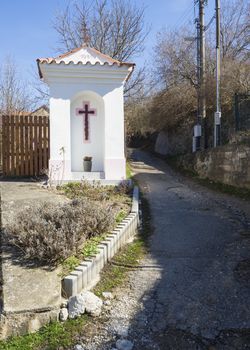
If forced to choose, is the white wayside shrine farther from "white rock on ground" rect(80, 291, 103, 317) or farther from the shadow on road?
"white rock on ground" rect(80, 291, 103, 317)

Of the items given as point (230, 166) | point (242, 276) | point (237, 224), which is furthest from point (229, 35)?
point (242, 276)

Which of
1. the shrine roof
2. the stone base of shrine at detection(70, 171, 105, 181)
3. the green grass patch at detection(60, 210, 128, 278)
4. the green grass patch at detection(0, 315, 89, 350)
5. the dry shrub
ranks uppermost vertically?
the shrine roof

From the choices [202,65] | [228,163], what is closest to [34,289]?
[228,163]

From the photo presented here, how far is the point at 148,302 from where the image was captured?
413cm

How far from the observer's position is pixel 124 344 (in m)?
3.33

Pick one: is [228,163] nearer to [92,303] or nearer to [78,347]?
[92,303]

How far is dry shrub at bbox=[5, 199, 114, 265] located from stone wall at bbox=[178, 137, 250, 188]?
19.1 feet

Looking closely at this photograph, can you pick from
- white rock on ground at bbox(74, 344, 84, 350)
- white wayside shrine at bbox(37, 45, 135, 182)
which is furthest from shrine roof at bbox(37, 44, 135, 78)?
white rock on ground at bbox(74, 344, 84, 350)

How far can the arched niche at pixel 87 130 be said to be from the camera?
1154cm

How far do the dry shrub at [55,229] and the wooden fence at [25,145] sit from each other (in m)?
6.35

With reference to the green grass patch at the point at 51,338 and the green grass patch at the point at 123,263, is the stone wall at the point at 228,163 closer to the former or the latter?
the green grass patch at the point at 123,263

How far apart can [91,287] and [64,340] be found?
3.31 feet

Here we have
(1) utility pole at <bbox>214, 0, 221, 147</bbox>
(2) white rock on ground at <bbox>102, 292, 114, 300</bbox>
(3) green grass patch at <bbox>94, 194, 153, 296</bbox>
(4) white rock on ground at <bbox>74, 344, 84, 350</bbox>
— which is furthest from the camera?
(1) utility pole at <bbox>214, 0, 221, 147</bbox>

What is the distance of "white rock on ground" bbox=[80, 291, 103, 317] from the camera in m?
3.81
